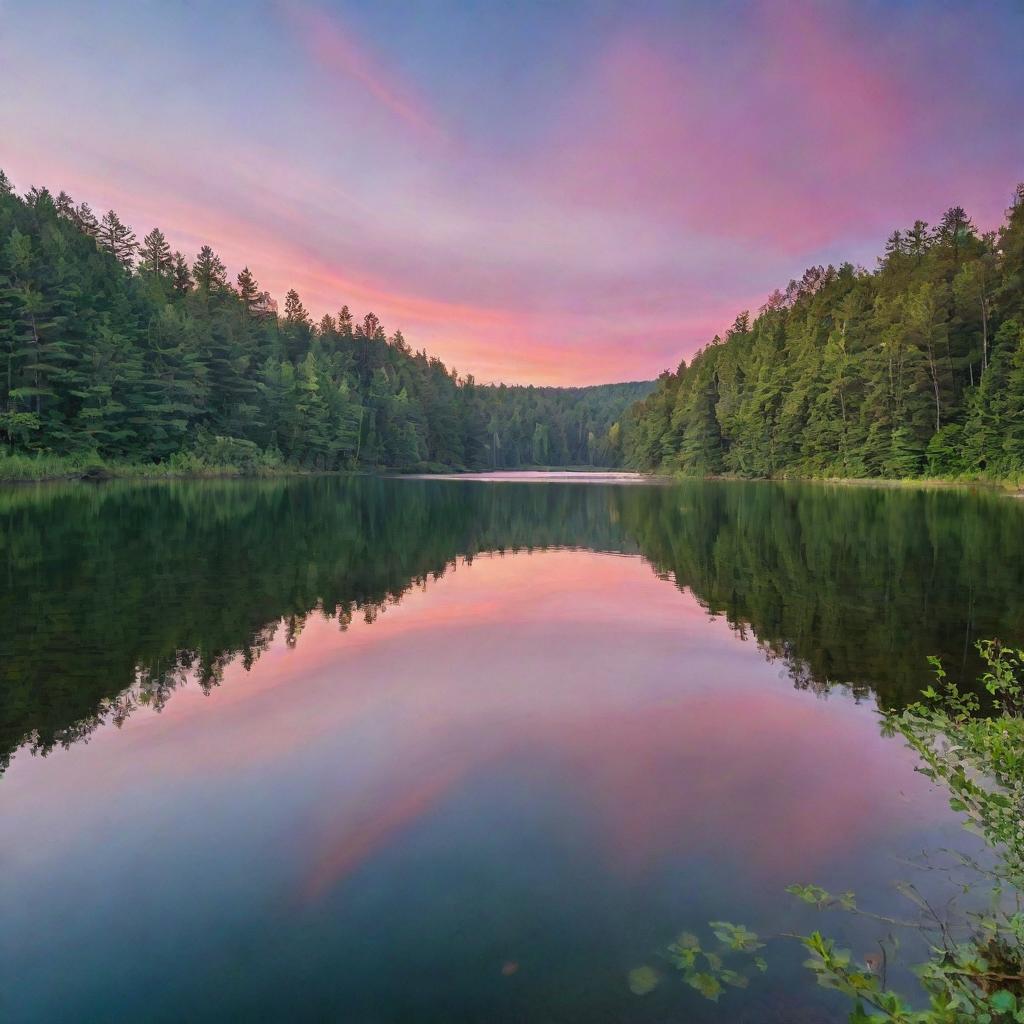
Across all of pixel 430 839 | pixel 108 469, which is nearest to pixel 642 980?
pixel 430 839

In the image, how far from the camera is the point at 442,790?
6.00m

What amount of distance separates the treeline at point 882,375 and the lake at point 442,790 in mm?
47633

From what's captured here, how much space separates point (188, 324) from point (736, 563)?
72222mm

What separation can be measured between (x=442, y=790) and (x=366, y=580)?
1125 centimetres

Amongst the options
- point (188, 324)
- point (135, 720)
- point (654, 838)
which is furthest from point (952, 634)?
point (188, 324)

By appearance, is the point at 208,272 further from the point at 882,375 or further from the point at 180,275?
the point at 882,375

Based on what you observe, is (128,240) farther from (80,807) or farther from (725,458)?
(80,807)

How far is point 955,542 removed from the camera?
21281mm

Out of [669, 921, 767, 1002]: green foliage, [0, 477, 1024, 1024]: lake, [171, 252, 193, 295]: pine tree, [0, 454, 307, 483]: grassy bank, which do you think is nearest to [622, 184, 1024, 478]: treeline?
[0, 477, 1024, 1024]: lake

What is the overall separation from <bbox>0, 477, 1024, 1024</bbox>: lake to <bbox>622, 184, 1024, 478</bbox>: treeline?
156 ft

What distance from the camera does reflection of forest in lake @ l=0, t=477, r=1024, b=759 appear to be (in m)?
9.20

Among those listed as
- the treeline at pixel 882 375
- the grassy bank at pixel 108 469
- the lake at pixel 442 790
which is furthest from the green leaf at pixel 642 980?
the grassy bank at pixel 108 469

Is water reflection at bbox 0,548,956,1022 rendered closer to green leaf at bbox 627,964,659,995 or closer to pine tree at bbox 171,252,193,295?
green leaf at bbox 627,964,659,995

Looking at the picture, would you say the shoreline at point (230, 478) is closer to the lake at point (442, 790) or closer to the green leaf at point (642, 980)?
the lake at point (442, 790)
